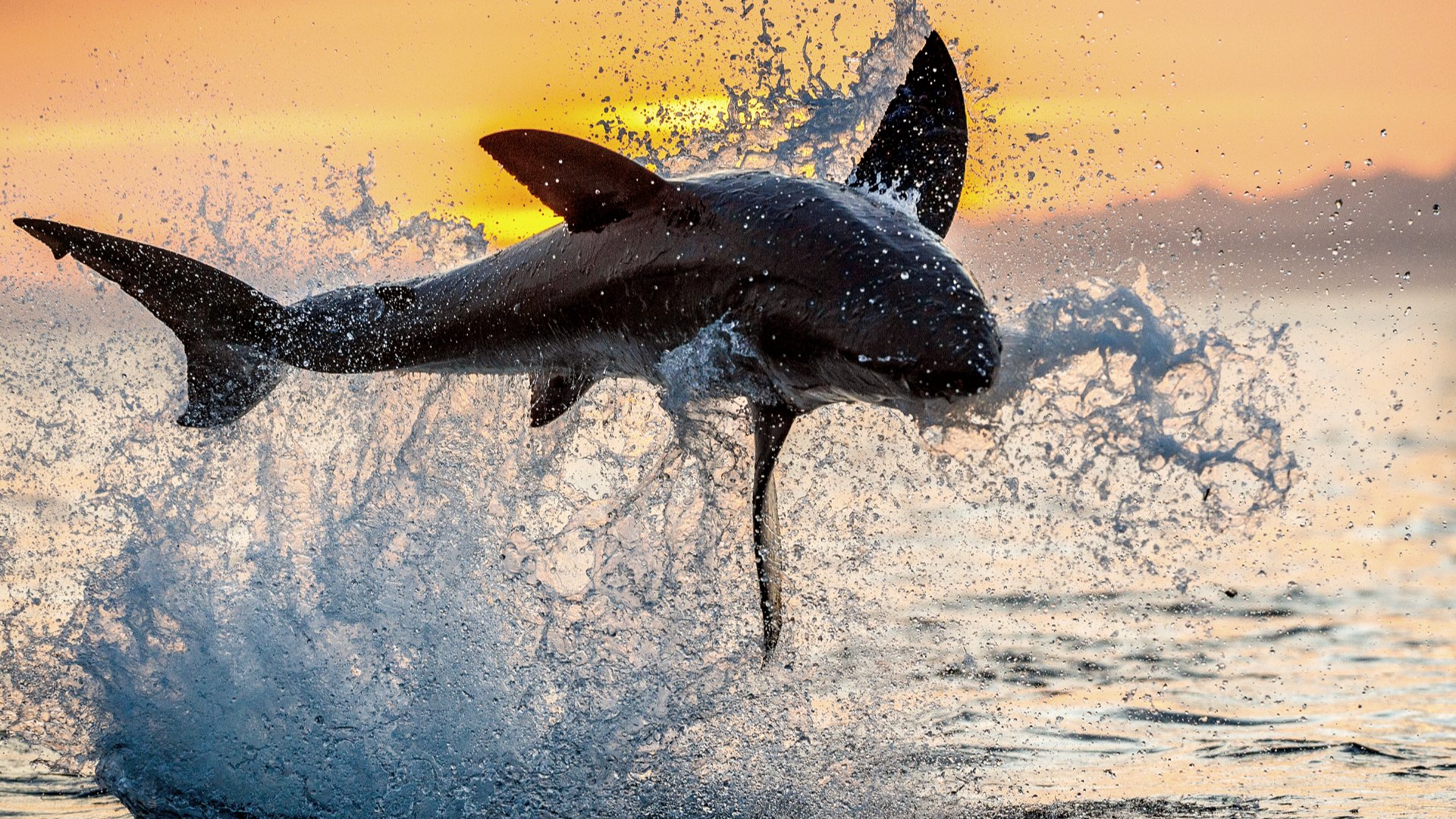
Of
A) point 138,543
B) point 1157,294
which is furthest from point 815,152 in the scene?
point 138,543

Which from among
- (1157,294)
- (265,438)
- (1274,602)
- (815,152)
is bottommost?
(1274,602)

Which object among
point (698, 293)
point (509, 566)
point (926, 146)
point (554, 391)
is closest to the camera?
point (698, 293)

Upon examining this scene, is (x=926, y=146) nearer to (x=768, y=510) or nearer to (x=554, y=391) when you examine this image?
(x=768, y=510)

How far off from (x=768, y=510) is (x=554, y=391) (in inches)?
49.3

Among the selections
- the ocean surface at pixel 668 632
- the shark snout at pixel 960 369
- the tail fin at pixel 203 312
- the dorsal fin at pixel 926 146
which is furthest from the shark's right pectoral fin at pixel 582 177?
the tail fin at pixel 203 312

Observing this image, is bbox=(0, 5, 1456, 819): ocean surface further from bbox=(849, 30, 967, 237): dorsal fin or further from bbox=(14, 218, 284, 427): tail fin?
bbox=(14, 218, 284, 427): tail fin

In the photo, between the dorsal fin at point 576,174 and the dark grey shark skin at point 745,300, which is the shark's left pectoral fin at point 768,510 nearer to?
the dark grey shark skin at point 745,300

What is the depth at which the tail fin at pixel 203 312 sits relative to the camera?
5988mm

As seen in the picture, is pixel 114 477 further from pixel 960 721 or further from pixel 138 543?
pixel 960 721

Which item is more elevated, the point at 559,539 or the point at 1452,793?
the point at 559,539

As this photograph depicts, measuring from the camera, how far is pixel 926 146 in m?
4.69

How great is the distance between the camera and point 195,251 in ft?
28.7

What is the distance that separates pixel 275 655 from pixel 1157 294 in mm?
4692

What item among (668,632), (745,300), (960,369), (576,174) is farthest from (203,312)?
(960,369)
